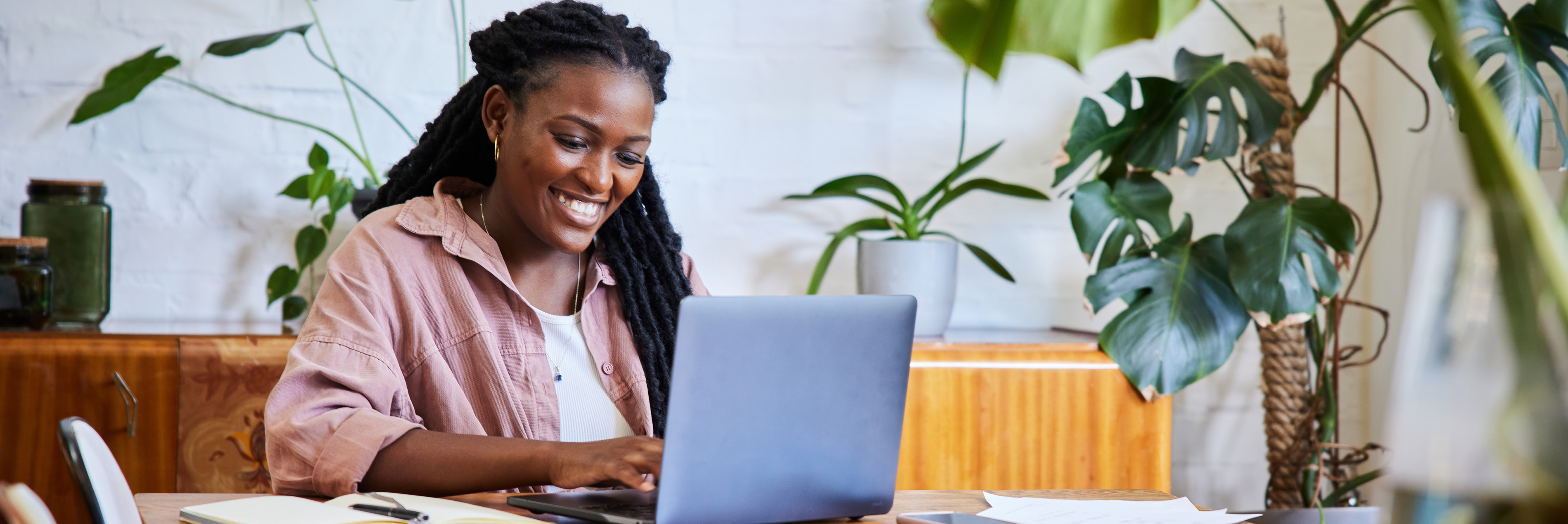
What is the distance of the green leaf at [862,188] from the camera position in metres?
2.02

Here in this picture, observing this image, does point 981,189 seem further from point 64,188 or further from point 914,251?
point 64,188

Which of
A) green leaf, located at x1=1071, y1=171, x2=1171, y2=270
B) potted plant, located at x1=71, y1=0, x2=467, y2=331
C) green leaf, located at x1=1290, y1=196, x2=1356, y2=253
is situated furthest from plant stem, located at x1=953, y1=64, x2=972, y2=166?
potted plant, located at x1=71, y1=0, x2=467, y2=331

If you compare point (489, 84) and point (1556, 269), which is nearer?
point (1556, 269)

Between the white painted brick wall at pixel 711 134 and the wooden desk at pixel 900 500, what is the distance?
1156 mm

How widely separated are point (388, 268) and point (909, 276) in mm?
955

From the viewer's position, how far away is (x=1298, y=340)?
2012mm

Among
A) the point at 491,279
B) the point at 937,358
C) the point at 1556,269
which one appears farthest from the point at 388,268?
the point at 1556,269

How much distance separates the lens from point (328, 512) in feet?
2.69

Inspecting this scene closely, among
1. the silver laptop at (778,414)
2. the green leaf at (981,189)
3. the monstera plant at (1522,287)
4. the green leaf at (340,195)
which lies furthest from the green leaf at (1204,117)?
the monstera plant at (1522,287)

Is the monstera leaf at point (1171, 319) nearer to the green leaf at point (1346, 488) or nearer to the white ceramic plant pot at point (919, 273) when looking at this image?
the white ceramic plant pot at point (919, 273)

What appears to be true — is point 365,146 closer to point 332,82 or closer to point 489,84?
point 332,82

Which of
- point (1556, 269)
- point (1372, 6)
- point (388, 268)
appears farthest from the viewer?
point (1372, 6)

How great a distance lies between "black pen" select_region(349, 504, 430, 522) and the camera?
806mm

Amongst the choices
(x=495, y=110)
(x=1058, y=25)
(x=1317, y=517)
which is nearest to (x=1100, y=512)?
(x=1317, y=517)
